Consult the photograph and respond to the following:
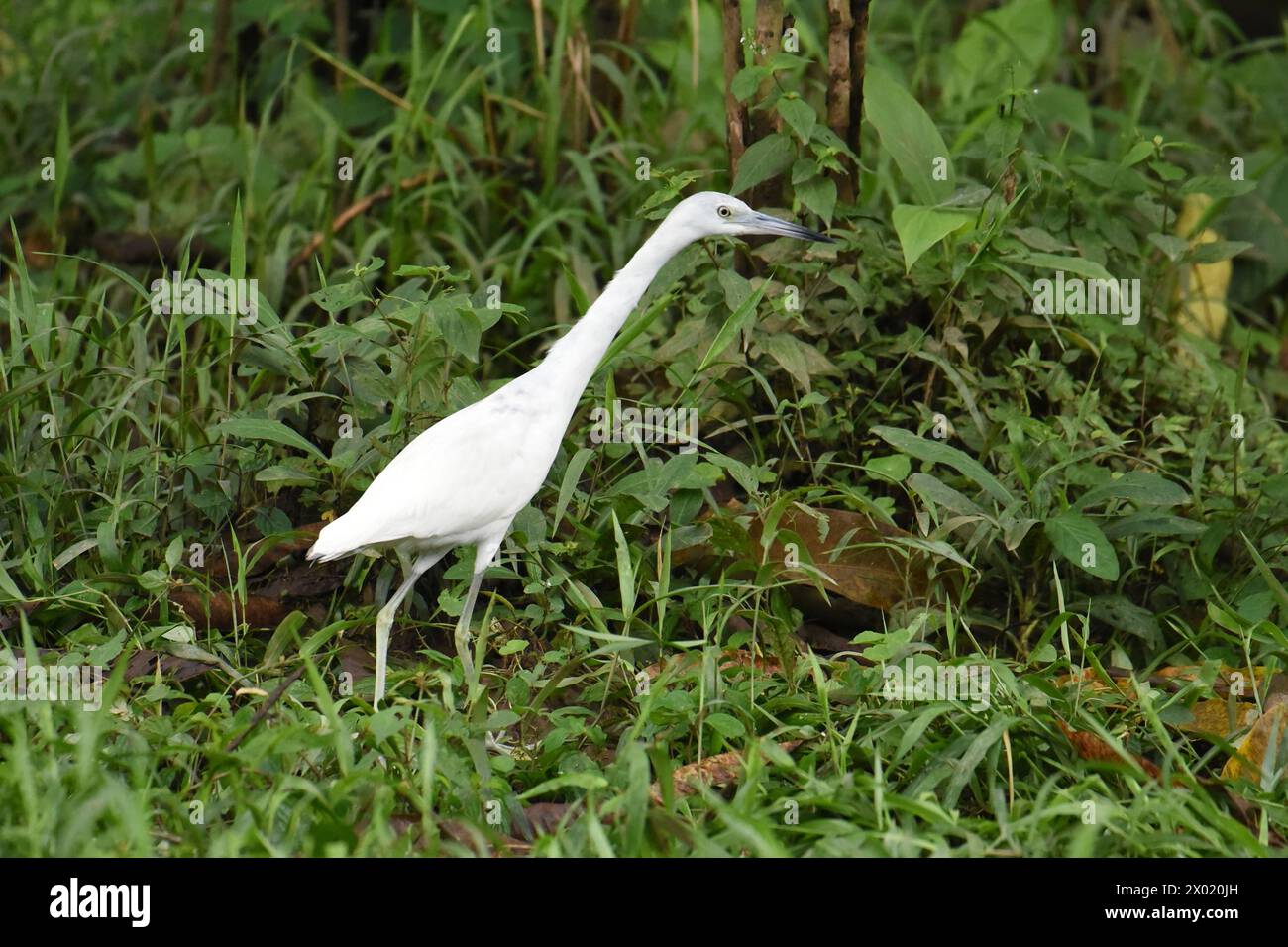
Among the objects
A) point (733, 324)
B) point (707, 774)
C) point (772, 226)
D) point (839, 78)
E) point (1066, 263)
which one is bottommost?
point (707, 774)

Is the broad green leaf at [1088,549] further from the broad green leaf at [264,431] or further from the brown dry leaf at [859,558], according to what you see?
the broad green leaf at [264,431]

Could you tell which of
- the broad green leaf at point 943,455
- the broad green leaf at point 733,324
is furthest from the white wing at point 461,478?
the broad green leaf at point 943,455

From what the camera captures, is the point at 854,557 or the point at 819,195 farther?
the point at 819,195

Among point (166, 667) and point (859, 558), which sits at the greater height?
point (859, 558)

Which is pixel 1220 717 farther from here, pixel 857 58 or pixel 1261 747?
pixel 857 58

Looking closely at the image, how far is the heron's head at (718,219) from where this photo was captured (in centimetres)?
386

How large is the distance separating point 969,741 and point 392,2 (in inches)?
200

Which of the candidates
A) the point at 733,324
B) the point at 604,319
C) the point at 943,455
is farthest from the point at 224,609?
the point at 943,455

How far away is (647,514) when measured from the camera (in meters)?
4.28


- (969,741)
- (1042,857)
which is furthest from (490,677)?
(1042,857)

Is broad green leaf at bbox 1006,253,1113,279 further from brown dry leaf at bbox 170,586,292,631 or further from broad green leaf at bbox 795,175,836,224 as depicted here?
brown dry leaf at bbox 170,586,292,631

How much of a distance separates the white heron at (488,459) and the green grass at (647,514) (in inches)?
8.4

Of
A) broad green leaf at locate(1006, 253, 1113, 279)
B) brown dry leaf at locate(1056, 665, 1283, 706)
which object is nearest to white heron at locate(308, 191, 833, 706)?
broad green leaf at locate(1006, 253, 1113, 279)

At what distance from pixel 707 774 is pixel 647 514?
3.45ft
